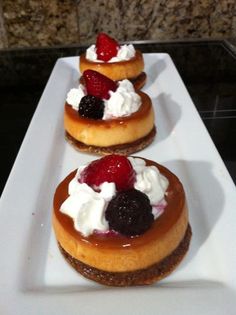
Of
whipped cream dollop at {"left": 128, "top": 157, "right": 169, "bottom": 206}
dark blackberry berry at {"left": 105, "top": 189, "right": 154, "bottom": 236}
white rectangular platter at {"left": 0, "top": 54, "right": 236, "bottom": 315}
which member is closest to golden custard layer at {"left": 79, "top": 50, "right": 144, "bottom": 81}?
white rectangular platter at {"left": 0, "top": 54, "right": 236, "bottom": 315}

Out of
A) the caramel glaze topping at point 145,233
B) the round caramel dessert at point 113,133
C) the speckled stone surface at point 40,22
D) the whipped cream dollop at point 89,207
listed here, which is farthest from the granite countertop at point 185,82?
the whipped cream dollop at point 89,207

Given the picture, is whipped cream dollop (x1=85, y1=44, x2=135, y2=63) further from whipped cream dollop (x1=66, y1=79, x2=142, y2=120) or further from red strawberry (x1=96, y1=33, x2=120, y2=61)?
whipped cream dollop (x1=66, y1=79, x2=142, y2=120)

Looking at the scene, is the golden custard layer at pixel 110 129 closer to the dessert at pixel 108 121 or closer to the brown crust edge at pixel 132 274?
the dessert at pixel 108 121

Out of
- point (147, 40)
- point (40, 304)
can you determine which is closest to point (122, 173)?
point (40, 304)

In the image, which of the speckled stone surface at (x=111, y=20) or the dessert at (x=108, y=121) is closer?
the dessert at (x=108, y=121)

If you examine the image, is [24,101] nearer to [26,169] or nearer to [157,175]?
[26,169]
